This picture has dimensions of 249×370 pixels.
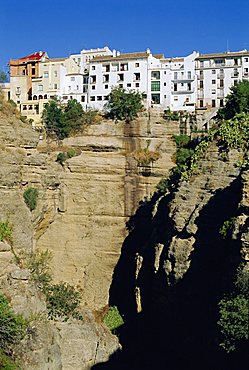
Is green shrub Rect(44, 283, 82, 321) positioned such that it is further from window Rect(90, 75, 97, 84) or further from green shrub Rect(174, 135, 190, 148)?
window Rect(90, 75, 97, 84)

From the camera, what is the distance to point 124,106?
159ft

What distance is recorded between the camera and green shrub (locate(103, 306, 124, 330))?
139ft

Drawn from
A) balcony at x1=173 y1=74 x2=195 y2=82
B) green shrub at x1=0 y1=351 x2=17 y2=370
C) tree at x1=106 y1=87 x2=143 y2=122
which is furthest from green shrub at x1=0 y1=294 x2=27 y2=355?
balcony at x1=173 y1=74 x2=195 y2=82

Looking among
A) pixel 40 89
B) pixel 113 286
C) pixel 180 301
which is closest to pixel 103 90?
pixel 40 89

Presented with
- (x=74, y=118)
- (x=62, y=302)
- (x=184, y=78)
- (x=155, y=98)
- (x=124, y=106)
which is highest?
(x=184, y=78)

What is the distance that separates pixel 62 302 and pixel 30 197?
754cm

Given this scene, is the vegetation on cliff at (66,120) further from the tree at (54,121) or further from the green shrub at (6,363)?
the green shrub at (6,363)

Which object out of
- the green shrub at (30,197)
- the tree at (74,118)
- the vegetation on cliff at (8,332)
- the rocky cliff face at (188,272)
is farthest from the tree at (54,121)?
the vegetation on cliff at (8,332)

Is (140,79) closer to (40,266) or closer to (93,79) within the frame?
(93,79)

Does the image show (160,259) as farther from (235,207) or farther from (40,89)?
(40,89)

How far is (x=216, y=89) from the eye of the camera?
5409 centimetres

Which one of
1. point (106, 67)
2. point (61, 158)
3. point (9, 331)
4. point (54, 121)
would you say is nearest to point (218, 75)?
point (106, 67)

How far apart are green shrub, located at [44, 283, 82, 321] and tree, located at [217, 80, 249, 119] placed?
16.1m

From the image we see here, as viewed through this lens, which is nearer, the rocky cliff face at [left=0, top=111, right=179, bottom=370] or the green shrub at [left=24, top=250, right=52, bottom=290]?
the green shrub at [left=24, top=250, right=52, bottom=290]
